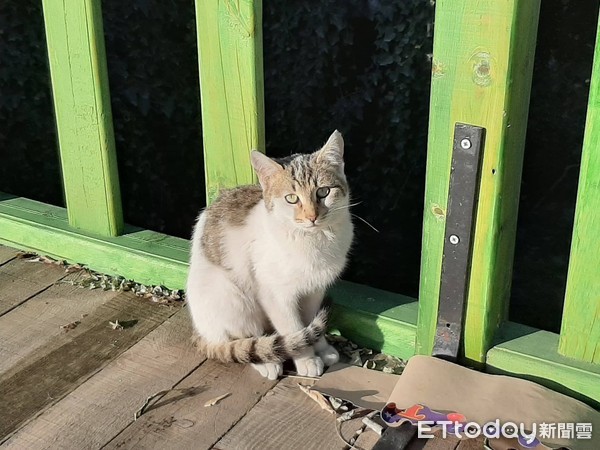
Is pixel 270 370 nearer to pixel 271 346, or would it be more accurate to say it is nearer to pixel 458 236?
pixel 271 346

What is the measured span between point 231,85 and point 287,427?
943 mm

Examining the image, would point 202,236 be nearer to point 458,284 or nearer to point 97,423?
point 97,423

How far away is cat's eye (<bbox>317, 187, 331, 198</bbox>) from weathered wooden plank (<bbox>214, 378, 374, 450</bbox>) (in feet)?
1.78

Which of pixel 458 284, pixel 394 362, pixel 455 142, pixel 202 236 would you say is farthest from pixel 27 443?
pixel 455 142

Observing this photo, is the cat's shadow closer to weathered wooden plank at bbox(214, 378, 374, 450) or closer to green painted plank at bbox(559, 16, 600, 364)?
weathered wooden plank at bbox(214, 378, 374, 450)

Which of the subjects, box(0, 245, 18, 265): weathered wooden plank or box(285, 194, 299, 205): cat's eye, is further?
box(0, 245, 18, 265): weathered wooden plank

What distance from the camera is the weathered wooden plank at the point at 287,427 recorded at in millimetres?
1896

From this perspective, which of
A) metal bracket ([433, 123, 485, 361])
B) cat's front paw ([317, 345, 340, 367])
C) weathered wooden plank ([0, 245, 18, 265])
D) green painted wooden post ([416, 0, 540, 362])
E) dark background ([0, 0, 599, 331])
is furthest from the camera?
dark background ([0, 0, 599, 331])

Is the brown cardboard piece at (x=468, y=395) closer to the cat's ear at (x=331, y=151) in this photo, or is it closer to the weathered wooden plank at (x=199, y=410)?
the weathered wooden plank at (x=199, y=410)

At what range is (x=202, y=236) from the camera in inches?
89.0

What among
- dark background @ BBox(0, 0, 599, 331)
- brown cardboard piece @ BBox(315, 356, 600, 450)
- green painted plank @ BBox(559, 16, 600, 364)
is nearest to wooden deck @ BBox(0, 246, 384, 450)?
brown cardboard piece @ BBox(315, 356, 600, 450)

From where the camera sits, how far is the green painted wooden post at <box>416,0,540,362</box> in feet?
5.64

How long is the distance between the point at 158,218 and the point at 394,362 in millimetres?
1952

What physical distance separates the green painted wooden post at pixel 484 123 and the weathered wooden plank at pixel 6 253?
155 cm
